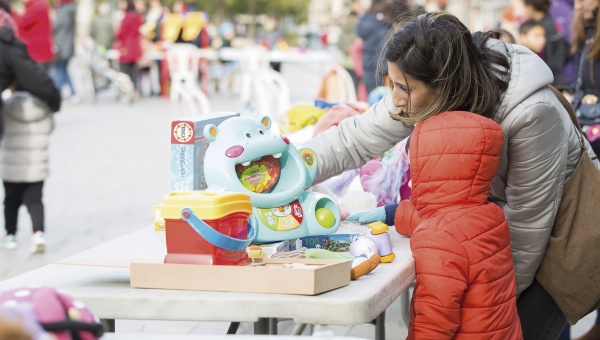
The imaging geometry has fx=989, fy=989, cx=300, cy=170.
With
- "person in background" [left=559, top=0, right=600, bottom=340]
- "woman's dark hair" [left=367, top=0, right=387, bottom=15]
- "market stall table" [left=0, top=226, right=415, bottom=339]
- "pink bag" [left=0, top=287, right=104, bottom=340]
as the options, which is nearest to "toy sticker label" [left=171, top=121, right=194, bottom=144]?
"market stall table" [left=0, top=226, right=415, bottom=339]

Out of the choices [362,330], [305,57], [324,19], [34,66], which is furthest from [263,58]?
[324,19]

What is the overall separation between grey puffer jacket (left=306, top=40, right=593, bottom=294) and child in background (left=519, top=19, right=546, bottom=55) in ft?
14.4

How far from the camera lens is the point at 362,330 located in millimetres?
4707

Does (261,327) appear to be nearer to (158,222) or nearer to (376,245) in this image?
(376,245)

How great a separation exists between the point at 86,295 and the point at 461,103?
1.10 metres

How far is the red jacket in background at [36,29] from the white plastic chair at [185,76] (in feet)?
5.78

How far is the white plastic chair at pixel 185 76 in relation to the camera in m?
5.52

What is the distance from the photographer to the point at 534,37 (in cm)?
712

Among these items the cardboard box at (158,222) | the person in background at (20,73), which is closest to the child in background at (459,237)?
the cardboard box at (158,222)

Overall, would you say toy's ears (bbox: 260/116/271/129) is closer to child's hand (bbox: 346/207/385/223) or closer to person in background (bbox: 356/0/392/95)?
child's hand (bbox: 346/207/385/223)

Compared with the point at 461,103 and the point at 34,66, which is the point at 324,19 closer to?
the point at 34,66

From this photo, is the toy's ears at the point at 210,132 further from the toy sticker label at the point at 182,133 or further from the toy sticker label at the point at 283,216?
the toy sticker label at the point at 283,216

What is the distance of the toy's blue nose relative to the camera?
99.3 inches

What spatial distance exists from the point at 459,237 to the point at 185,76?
138 inches
